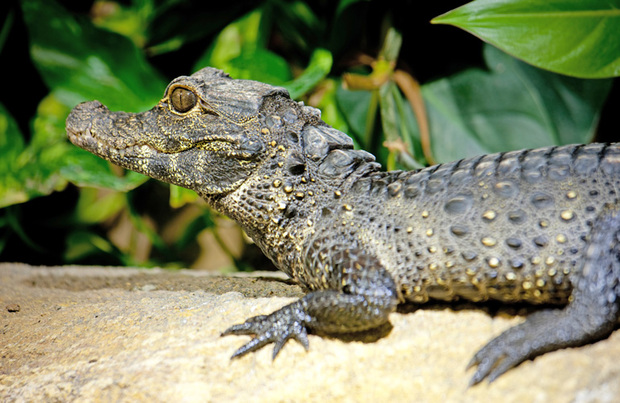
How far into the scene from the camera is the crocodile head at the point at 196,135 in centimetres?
249

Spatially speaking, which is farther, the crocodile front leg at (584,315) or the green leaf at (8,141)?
the green leaf at (8,141)

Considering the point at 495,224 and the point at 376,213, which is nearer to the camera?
the point at 495,224

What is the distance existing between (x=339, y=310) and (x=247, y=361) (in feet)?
1.40

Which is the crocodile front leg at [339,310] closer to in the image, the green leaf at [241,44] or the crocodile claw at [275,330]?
the crocodile claw at [275,330]

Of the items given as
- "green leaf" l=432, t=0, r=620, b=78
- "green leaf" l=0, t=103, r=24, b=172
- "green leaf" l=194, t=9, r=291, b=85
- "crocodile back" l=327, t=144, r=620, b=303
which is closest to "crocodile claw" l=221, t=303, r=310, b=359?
"crocodile back" l=327, t=144, r=620, b=303

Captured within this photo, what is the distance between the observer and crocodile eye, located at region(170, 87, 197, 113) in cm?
257

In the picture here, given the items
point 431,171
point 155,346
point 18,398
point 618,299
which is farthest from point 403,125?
point 18,398

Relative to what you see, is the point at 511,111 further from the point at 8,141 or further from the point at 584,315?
the point at 8,141

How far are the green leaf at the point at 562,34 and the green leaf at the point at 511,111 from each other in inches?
36.1

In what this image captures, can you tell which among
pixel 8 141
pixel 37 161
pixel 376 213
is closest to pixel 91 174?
pixel 37 161

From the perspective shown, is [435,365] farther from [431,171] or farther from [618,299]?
[431,171]

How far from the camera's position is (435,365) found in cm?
198

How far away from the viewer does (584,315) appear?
195cm

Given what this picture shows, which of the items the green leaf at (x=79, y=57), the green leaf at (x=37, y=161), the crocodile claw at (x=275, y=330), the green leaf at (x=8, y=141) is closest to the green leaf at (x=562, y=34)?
the crocodile claw at (x=275, y=330)
